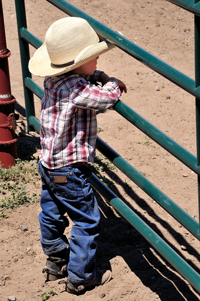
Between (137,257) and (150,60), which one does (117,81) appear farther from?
(137,257)

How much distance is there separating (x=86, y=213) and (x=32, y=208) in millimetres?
880

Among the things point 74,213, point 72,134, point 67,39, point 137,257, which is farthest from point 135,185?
point 67,39

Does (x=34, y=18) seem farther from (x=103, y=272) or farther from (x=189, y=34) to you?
(x=103, y=272)

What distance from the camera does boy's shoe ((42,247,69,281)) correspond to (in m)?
2.80

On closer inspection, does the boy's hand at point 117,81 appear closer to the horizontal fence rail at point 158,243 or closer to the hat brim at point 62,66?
the hat brim at point 62,66

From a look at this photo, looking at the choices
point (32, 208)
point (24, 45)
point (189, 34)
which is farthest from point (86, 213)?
point (189, 34)

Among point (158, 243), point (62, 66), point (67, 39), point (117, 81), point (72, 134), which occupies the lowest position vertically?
point (158, 243)

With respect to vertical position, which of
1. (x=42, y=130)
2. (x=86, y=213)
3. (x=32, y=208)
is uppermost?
(x=42, y=130)

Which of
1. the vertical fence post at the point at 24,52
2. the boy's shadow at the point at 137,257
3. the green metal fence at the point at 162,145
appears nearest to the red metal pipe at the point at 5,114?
the vertical fence post at the point at 24,52

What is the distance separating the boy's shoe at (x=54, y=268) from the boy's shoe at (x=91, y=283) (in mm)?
45

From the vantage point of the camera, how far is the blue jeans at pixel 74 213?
2506 mm

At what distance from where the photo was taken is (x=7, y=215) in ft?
10.8

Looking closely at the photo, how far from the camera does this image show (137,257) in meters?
3.01

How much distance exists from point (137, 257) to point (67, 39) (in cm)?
136
